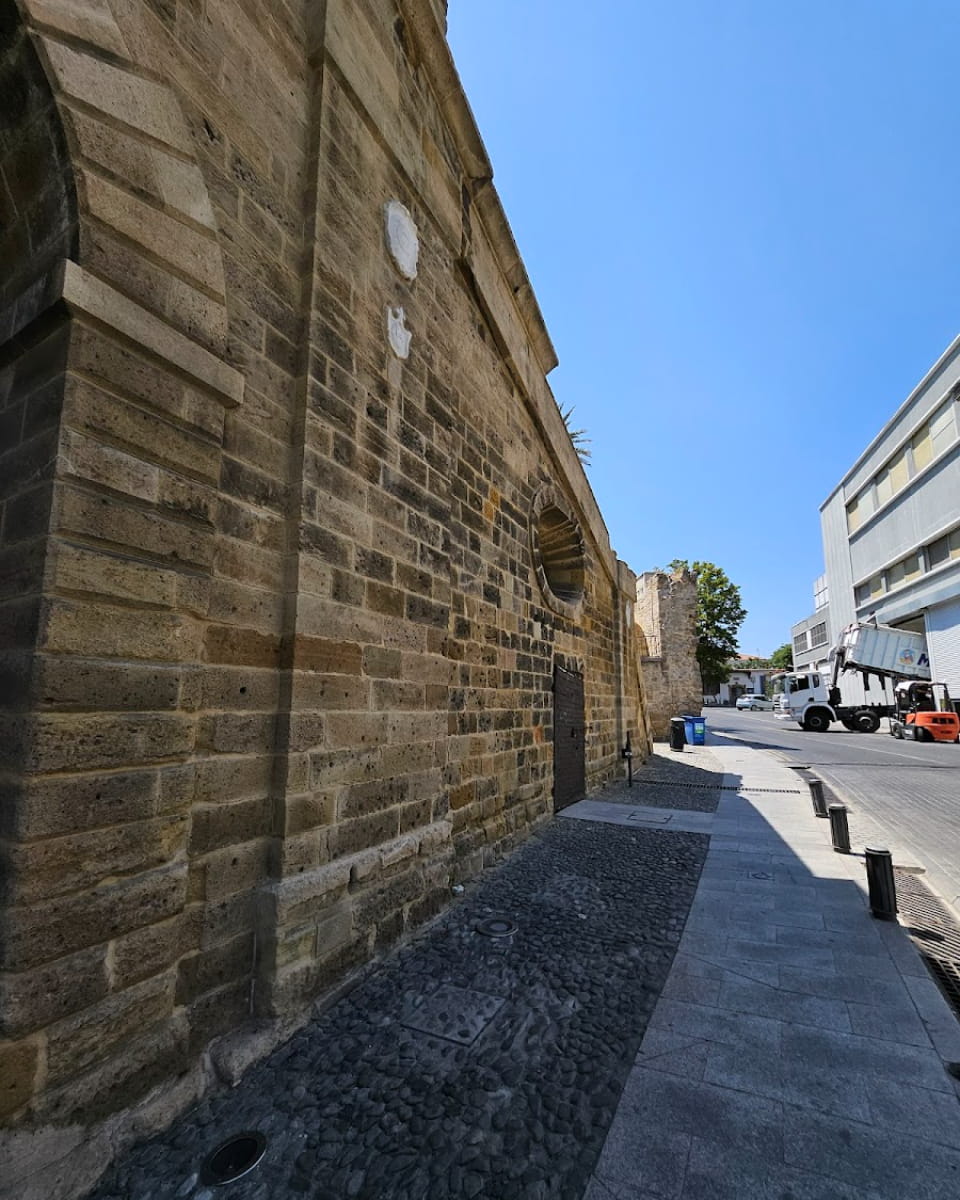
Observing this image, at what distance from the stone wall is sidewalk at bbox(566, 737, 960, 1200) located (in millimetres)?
16243

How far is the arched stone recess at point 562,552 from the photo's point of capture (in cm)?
811

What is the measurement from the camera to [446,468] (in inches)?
172

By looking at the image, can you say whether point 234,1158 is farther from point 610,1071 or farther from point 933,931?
point 933,931

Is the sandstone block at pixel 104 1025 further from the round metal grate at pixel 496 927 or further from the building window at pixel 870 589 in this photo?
the building window at pixel 870 589

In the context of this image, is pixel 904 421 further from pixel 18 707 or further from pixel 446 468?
pixel 18 707

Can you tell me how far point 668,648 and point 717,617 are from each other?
20.3m

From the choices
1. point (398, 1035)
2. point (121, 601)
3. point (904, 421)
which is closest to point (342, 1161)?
point (398, 1035)

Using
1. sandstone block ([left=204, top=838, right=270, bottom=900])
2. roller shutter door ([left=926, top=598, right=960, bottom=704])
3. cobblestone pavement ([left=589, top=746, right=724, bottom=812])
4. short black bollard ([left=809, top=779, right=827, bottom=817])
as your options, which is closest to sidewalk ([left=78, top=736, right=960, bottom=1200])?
sandstone block ([left=204, top=838, right=270, bottom=900])

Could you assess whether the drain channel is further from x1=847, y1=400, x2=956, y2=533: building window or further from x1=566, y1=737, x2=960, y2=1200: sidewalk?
x1=847, y1=400, x2=956, y2=533: building window

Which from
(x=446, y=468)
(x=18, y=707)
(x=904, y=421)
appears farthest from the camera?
(x=904, y=421)

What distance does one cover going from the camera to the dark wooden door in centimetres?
732

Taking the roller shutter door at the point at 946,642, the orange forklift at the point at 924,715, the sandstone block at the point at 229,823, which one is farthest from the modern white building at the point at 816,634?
the sandstone block at the point at 229,823

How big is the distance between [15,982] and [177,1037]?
2.31 feet

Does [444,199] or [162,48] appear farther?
[444,199]
